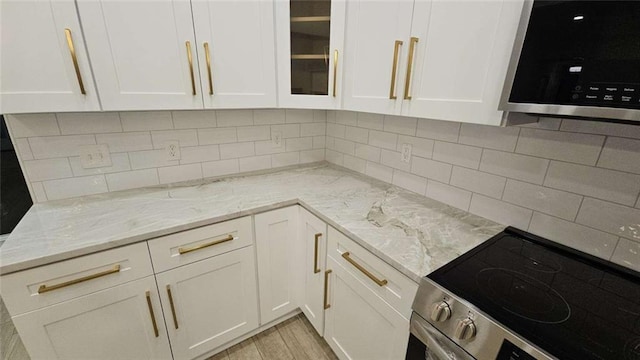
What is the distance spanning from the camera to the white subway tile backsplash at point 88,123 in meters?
1.30

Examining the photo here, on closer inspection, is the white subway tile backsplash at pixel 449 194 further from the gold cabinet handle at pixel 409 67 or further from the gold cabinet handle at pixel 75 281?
the gold cabinet handle at pixel 75 281

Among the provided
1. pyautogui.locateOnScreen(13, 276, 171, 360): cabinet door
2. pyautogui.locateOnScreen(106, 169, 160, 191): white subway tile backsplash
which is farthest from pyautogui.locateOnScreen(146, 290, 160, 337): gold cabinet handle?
pyautogui.locateOnScreen(106, 169, 160, 191): white subway tile backsplash

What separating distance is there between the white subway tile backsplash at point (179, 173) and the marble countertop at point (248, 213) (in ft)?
0.22

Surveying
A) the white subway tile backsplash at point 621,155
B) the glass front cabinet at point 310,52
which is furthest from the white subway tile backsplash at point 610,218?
the glass front cabinet at point 310,52

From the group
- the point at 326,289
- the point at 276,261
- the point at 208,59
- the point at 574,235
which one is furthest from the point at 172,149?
the point at 574,235

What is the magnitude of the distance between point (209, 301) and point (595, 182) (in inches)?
67.1

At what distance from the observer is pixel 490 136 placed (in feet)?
3.80

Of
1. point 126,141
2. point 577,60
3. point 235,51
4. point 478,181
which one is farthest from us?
point 126,141

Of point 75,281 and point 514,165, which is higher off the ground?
point 514,165

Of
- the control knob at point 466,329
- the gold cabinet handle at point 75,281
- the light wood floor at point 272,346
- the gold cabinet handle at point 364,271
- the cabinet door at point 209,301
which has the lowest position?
the light wood floor at point 272,346

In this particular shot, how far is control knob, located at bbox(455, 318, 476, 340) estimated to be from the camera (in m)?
0.72

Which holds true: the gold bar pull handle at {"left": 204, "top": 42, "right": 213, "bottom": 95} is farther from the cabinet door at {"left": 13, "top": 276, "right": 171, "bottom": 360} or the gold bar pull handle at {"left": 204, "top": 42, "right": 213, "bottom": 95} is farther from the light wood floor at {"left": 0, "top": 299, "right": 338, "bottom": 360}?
the light wood floor at {"left": 0, "top": 299, "right": 338, "bottom": 360}

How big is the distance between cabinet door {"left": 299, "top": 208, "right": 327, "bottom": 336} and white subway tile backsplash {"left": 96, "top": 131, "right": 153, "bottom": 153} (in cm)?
95

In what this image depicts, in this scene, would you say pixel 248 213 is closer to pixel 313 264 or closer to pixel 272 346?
pixel 313 264
